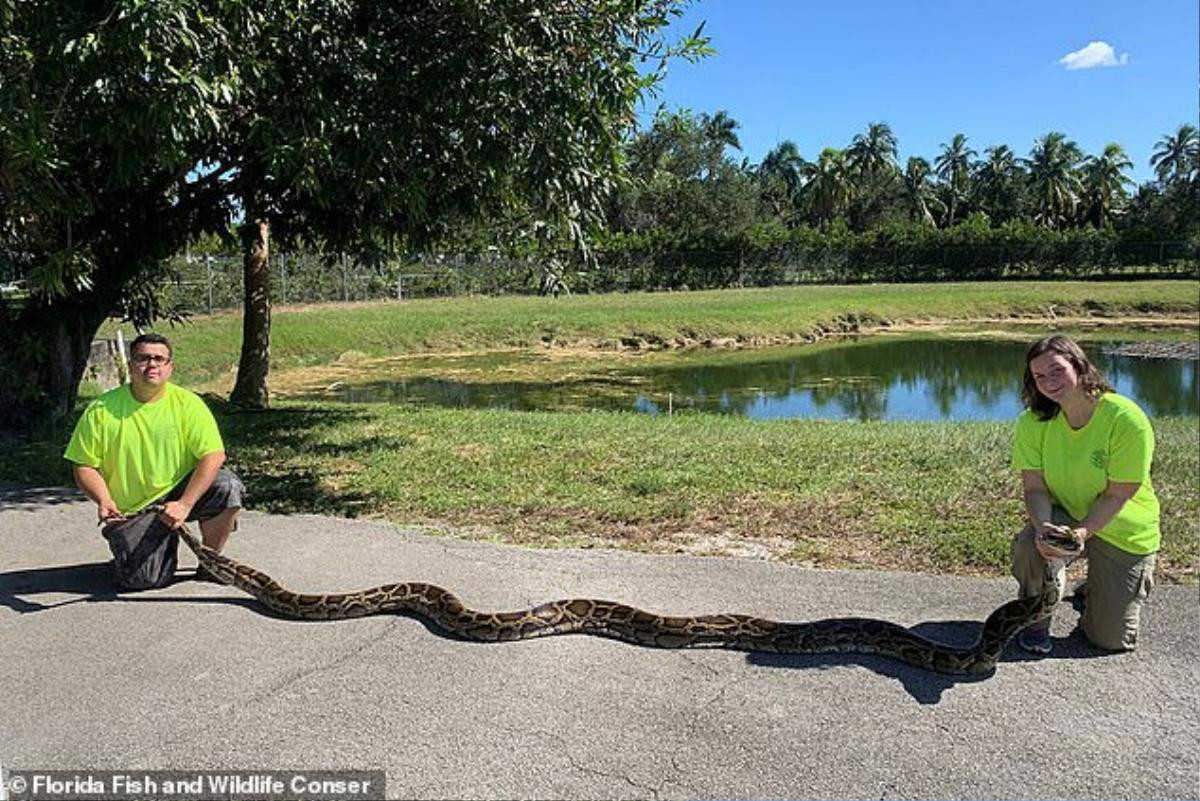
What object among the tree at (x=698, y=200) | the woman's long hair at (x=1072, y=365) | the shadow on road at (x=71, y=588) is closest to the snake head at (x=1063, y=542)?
the woman's long hair at (x=1072, y=365)

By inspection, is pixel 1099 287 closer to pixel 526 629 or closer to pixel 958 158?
pixel 958 158

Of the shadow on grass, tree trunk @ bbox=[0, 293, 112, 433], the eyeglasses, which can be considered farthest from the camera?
tree trunk @ bbox=[0, 293, 112, 433]

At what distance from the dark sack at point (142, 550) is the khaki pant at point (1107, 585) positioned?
505 cm

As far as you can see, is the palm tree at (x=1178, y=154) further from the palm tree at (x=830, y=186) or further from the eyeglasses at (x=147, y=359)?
the eyeglasses at (x=147, y=359)

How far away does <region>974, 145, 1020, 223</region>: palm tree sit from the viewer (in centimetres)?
8700

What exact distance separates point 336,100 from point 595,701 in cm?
597

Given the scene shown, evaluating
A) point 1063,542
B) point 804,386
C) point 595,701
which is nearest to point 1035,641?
point 1063,542

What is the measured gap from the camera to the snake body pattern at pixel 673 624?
16.0 feet

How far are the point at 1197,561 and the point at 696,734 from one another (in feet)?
14.9

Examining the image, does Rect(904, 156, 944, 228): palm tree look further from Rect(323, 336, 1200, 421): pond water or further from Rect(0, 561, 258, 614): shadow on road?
Rect(0, 561, 258, 614): shadow on road

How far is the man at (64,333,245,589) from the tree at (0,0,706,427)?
2069mm

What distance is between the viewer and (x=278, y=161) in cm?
778

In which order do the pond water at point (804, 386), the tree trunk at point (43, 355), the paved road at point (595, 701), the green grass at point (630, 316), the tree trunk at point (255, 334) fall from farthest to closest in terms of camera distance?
the green grass at point (630, 316) < the pond water at point (804, 386) < the tree trunk at point (255, 334) < the tree trunk at point (43, 355) < the paved road at point (595, 701)

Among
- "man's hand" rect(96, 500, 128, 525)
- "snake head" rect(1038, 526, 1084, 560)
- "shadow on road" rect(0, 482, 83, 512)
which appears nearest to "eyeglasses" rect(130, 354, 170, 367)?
"man's hand" rect(96, 500, 128, 525)
